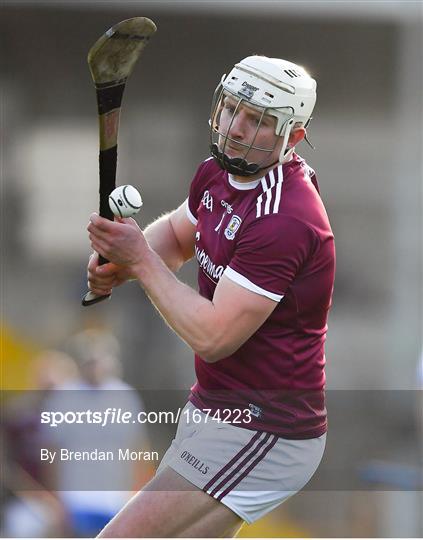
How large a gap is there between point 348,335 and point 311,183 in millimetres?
6487

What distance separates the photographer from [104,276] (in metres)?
3.52

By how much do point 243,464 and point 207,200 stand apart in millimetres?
833

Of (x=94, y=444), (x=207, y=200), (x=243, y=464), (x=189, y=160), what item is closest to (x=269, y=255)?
(x=207, y=200)

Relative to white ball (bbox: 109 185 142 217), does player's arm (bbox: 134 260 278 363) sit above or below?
below

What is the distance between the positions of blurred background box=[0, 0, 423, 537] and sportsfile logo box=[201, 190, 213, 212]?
16.8 feet

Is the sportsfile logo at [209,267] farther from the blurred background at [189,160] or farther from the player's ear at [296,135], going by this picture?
the blurred background at [189,160]

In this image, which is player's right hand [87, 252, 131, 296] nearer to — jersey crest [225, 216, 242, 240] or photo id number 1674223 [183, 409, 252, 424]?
jersey crest [225, 216, 242, 240]

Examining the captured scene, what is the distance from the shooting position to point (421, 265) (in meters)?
8.46

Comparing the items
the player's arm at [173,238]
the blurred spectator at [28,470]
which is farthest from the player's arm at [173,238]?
the blurred spectator at [28,470]

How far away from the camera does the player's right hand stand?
3.49 metres

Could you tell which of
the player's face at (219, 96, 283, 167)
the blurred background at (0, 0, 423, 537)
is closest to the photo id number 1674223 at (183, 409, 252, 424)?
the player's face at (219, 96, 283, 167)

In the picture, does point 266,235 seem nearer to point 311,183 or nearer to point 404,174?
point 311,183

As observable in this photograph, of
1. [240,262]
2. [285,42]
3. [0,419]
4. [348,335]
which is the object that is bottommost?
[348,335]

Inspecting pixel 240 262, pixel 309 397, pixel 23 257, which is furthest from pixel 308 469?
pixel 23 257
